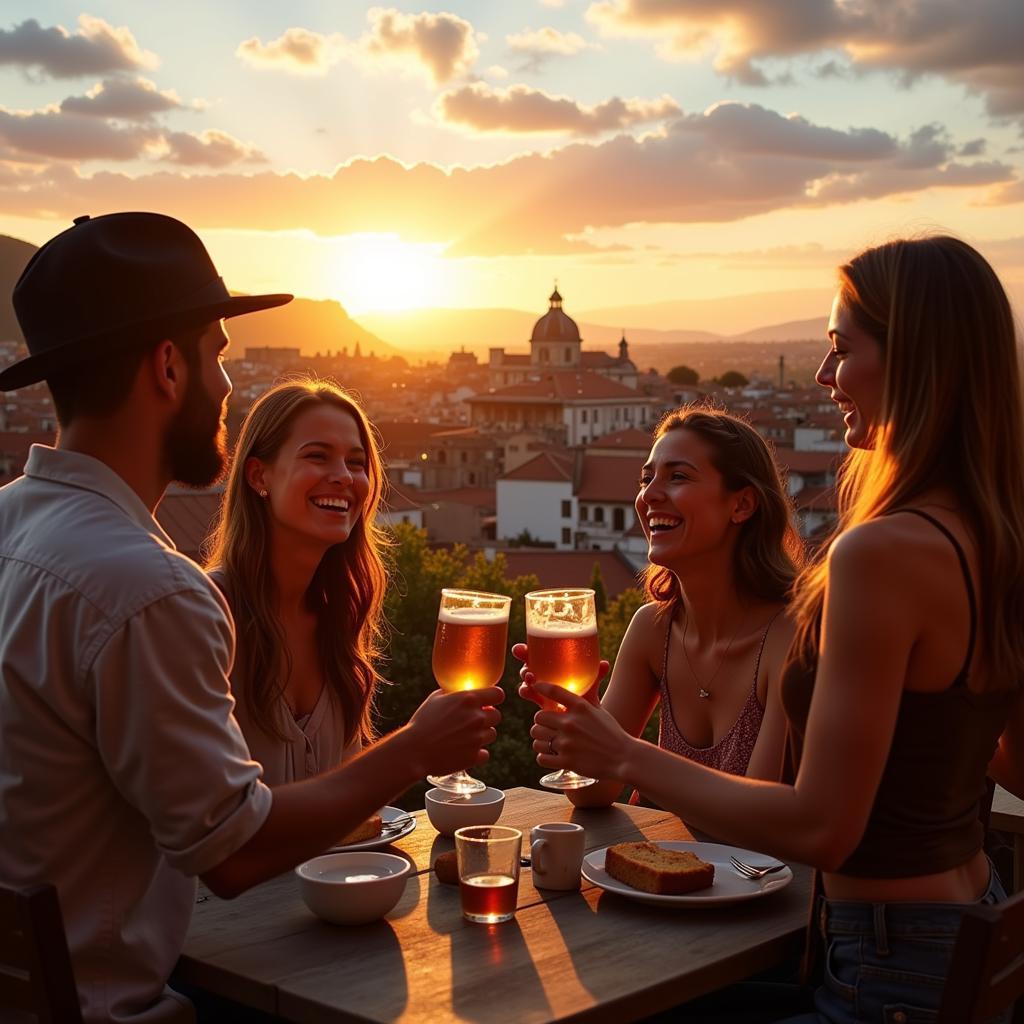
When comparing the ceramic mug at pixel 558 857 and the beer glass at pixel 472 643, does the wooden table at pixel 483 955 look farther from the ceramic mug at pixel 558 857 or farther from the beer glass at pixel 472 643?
Result: the beer glass at pixel 472 643

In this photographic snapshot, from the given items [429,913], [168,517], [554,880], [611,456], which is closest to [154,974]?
[429,913]

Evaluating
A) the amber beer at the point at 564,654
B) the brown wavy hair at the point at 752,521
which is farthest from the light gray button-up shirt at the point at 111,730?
the brown wavy hair at the point at 752,521

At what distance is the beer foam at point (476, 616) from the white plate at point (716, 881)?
473 mm

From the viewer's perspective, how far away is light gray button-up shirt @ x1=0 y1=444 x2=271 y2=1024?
6.00 feet

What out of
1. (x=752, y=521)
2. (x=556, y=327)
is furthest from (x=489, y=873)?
(x=556, y=327)

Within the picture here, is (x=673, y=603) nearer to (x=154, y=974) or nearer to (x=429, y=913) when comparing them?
(x=429, y=913)

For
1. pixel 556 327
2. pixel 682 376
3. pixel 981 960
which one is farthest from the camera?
pixel 682 376

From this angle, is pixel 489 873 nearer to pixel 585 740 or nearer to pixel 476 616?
pixel 585 740

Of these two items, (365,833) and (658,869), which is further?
(365,833)

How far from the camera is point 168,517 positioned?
2691cm

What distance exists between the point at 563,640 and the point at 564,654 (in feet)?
0.09

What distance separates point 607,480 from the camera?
6562 centimetres

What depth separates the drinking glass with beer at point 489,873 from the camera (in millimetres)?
2227

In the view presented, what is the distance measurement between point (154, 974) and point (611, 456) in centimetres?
6696
